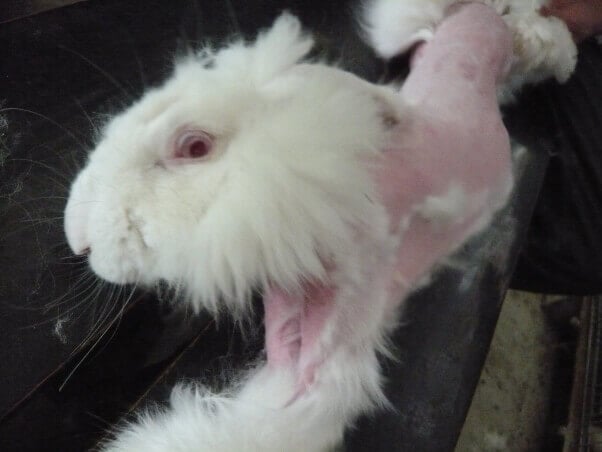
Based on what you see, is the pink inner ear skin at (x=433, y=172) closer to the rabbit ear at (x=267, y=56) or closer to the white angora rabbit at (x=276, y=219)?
the white angora rabbit at (x=276, y=219)

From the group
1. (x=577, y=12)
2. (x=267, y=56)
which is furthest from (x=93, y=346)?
(x=577, y=12)

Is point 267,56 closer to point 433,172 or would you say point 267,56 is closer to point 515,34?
point 433,172

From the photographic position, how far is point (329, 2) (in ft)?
3.18

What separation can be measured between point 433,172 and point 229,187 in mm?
246

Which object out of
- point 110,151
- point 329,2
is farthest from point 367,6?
point 110,151

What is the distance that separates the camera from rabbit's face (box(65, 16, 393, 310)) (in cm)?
44

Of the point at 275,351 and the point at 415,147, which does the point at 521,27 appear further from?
the point at 275,351

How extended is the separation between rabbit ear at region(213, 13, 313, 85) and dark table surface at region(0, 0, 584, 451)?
0.27m

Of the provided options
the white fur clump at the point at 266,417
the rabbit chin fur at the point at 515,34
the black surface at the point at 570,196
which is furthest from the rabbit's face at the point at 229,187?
the black surface at the point at 570,196

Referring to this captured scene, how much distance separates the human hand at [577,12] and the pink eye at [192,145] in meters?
0.74

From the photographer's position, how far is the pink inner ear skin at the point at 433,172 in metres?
0.49

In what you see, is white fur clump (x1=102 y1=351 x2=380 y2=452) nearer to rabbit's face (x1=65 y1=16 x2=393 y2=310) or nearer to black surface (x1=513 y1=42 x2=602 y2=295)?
rabbit's face (x1=65 y1=16 x2=393 y2=310)

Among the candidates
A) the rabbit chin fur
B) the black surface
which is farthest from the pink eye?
the black surface

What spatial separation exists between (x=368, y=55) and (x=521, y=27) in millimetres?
274
